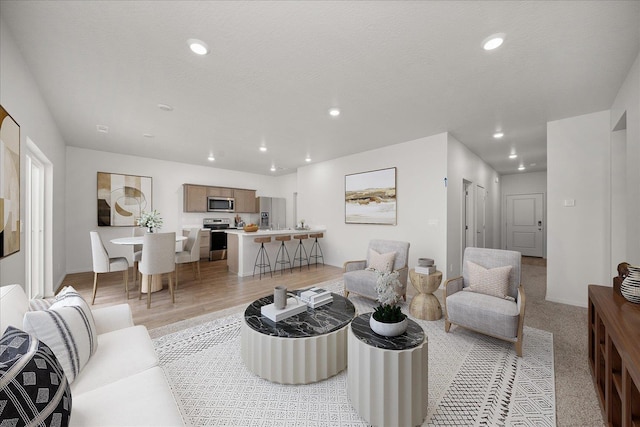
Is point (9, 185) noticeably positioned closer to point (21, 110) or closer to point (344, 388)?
point (21, 110)

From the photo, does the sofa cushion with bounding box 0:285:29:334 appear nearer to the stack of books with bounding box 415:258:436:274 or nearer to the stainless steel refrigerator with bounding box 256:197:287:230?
the stack of books with bounding box 415:258:436:274

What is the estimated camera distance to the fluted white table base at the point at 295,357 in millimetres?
1812

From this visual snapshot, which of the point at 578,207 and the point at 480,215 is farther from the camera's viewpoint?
the point at 480,215

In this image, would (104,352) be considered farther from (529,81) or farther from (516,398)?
(529,81)

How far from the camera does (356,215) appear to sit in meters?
5.68

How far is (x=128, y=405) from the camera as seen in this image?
1.11 meters

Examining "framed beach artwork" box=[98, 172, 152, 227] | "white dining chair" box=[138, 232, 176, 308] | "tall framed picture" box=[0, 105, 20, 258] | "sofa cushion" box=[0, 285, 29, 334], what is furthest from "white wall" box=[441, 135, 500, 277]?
"framed beach artwork" box=[98, 172, 152, 227]

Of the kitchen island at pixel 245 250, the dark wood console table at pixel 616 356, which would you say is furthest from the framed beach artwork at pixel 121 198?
the dark wood console table at pixel 616 356

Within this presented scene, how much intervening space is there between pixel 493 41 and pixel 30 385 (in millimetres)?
3336

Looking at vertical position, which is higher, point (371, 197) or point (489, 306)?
point (371, 197)

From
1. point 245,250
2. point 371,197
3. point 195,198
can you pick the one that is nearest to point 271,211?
point 195,198

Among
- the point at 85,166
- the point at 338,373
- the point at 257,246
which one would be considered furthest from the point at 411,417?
the point at 85,166

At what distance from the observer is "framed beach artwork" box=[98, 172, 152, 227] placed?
571 centimetres

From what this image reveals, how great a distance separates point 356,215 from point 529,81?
363cm
